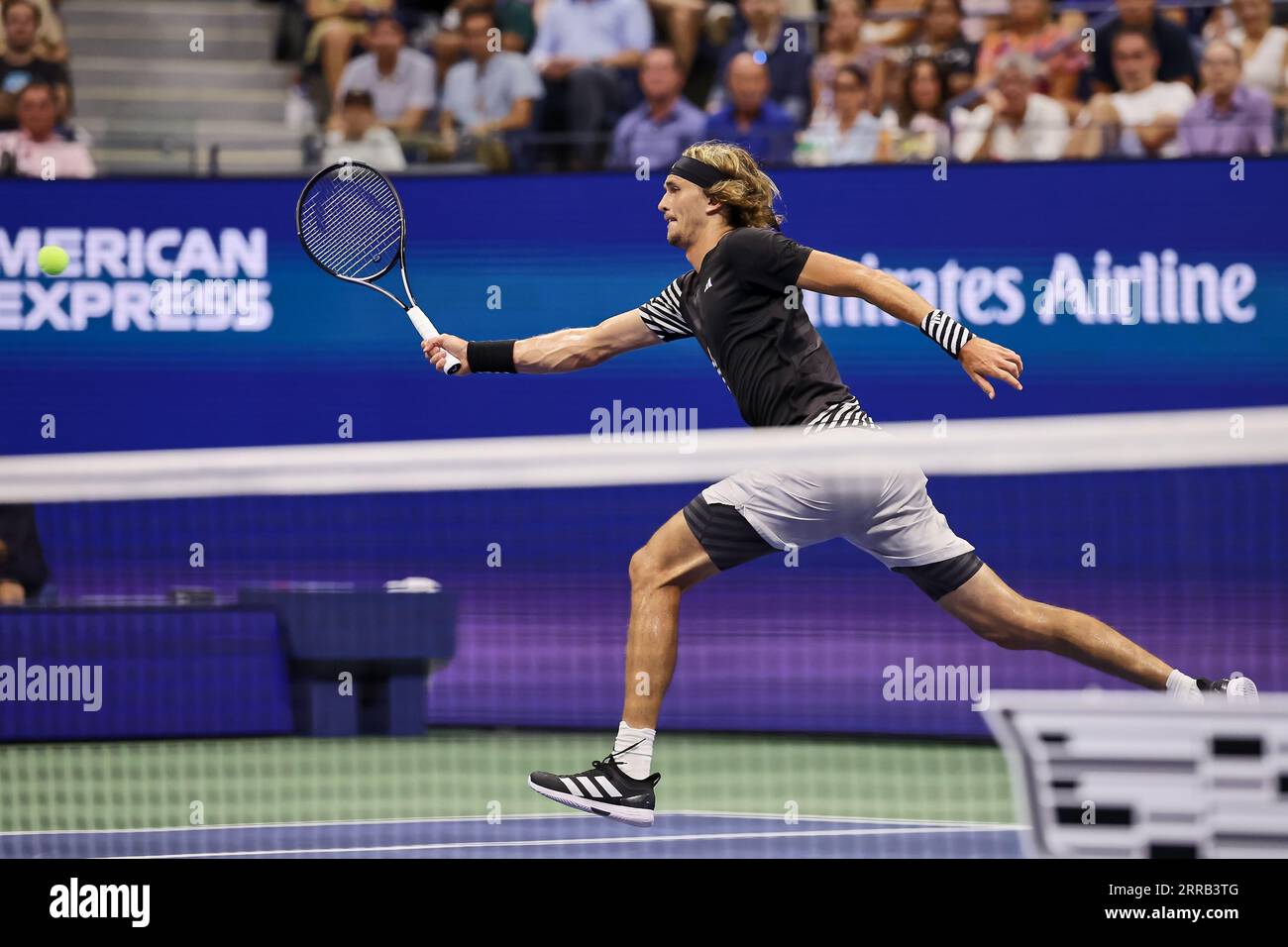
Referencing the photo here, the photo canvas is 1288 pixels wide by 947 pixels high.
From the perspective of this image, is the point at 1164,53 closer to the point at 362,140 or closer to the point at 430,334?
the point at 362,140

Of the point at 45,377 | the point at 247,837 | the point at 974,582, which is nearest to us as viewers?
the point at 974,582

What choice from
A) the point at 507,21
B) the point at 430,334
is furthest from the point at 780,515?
the point at 507,21

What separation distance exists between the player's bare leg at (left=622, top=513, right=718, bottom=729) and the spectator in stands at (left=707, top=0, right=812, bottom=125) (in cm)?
491

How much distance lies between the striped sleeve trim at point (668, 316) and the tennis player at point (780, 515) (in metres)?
0.16

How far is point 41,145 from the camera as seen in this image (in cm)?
969

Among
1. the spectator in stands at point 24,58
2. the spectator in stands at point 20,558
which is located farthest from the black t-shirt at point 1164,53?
the spectator in stands at point 20,558

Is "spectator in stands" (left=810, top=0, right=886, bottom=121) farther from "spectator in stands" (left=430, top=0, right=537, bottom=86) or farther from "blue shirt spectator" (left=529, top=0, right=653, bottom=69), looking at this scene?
"spectator in stands" (left=430, top=0, right=537, bottom=86)

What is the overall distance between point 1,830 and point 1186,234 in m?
5.74

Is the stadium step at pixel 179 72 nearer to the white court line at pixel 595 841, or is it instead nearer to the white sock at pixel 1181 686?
the white court line at pixel 595 841

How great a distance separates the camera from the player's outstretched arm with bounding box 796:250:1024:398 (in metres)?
5.27

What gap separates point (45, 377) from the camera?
910cm

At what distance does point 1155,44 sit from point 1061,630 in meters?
4.97
